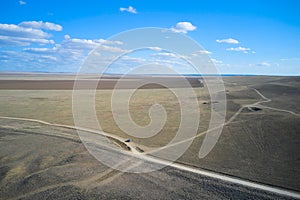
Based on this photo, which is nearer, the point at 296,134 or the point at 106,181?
the point at 106,181

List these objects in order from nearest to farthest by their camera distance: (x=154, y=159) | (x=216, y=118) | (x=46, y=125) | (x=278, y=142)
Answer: (x=154, y=159) < (x=278, y=142) < (x=46, y=125) < (x=216, y=118)

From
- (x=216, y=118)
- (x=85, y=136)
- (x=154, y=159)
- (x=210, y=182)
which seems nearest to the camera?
(x=210, y=182)

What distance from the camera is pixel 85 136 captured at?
1828 cm

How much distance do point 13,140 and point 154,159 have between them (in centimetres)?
1043

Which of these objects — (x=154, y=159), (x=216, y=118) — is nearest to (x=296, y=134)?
(x=216, y=118)

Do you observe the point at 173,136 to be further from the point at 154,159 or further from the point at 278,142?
the point at 278,142

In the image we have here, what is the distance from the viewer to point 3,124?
22422mm

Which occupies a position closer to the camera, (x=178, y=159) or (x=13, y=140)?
(x=178, y=159)

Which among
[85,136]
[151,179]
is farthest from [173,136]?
[151,179]

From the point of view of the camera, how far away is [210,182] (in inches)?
423

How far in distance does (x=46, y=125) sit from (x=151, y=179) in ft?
48.6

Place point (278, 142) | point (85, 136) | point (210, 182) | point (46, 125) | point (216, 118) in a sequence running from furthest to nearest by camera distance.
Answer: point (216, 118)
point (46, 125)
point (85, 136)
point (278, 142)
point (210, 182)

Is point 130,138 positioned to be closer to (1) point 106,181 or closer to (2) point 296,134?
(1) point 106,181

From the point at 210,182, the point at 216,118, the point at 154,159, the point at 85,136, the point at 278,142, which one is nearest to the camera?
the point at 210,182
